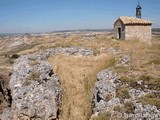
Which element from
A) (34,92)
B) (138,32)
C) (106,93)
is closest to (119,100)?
(106,93)

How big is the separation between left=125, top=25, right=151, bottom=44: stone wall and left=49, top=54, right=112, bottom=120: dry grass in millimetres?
9976

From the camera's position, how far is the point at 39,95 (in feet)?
64.7

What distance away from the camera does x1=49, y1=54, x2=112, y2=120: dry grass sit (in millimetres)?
20562

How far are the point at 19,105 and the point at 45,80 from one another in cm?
391

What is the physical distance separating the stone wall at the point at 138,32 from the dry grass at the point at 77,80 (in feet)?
32.7

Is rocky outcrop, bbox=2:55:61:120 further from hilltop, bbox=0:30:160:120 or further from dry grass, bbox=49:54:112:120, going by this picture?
dry grass, bbox=49:54:112:120

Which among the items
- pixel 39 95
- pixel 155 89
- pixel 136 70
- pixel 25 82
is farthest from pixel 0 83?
pixel 155 89

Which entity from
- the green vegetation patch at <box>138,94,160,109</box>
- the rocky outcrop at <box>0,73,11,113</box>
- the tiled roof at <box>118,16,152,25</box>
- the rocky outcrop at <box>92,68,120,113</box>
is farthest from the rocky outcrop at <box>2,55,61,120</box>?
the tiled roof at <box>118,16,152,25</box>

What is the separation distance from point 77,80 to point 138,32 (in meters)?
17.1

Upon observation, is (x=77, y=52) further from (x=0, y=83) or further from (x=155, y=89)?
(x=155, y=89)

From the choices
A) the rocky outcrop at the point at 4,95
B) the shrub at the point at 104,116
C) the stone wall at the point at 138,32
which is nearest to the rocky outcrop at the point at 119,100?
the shrub at the point at 104,116

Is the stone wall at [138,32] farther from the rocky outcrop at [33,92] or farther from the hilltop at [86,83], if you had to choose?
the rocky outcrop at [33,92]

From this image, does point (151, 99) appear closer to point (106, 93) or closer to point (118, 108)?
point (118, 108)

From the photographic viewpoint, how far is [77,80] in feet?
77.8
